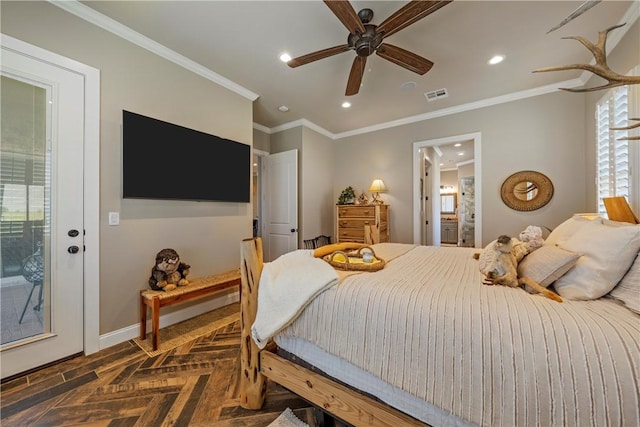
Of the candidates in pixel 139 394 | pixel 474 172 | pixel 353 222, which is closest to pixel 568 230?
pixel 474 172

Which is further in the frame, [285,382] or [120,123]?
[120,123]

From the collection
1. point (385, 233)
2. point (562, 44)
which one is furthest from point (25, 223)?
point (562, 44)

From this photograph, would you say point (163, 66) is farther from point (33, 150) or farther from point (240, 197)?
point (240, 197)

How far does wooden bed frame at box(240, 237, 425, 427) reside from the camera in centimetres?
101

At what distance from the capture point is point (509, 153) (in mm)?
3311

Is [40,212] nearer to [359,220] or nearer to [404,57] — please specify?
[404,57]

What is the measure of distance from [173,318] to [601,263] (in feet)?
10.6

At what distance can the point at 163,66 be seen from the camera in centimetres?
241

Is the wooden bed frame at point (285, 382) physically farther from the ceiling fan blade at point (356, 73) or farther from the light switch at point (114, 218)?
the ceiling fan blade at point (356, 73)

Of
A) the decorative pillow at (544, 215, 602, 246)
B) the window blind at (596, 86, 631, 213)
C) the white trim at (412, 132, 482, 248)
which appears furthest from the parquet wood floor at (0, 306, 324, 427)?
the white trim at (412, 132, 482, 248)

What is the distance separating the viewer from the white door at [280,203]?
3979mm

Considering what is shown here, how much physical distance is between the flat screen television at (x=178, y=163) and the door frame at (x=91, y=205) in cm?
19

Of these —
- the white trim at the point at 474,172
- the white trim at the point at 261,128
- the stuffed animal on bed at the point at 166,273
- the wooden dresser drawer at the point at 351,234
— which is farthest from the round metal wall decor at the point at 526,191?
the stuffed animal on bed at the point at 166,273

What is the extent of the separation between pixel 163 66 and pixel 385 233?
3.77 metres
